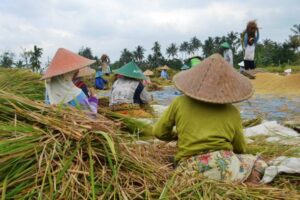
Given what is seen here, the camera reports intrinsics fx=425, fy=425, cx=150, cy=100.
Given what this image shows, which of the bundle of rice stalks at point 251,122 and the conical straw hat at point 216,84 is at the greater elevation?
the conical straw hat at point 216,84

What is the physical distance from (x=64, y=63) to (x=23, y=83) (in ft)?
4.40

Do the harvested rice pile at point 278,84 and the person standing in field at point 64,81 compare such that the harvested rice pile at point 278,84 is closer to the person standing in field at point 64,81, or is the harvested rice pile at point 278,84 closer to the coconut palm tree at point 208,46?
the person standing in field at point 64,81

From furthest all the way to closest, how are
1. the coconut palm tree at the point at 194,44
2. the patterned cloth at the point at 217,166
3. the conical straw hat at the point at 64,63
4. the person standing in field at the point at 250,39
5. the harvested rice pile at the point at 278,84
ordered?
the coconut palm tree at the point at 194,44 < the person standing in field at the point at 250,39 < the harvested rice pile at the point at 278,84 < the conical straw hat at the point at 64,63 < the patterned cloth at the point at 217,166

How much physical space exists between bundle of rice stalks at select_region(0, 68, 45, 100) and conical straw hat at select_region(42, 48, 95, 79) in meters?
0.98

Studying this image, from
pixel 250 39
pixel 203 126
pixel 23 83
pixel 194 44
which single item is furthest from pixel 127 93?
pixel 194 44

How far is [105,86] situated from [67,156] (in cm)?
1148

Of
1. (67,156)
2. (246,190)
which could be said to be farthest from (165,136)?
(67,156)

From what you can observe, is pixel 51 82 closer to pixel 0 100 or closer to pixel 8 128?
pixel 0 100

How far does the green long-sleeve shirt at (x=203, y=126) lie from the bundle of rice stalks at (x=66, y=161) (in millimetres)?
458

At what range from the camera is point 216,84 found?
103 inches

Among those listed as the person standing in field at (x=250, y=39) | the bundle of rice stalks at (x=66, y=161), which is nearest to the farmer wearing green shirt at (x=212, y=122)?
the bundle of rice stalks at (x=66, y=161)

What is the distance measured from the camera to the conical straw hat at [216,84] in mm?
2576

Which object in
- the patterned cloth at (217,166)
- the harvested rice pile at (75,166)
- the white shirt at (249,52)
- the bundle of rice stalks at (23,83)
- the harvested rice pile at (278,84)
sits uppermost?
the white shirt at (249,52)

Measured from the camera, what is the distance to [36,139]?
2.02 meters
